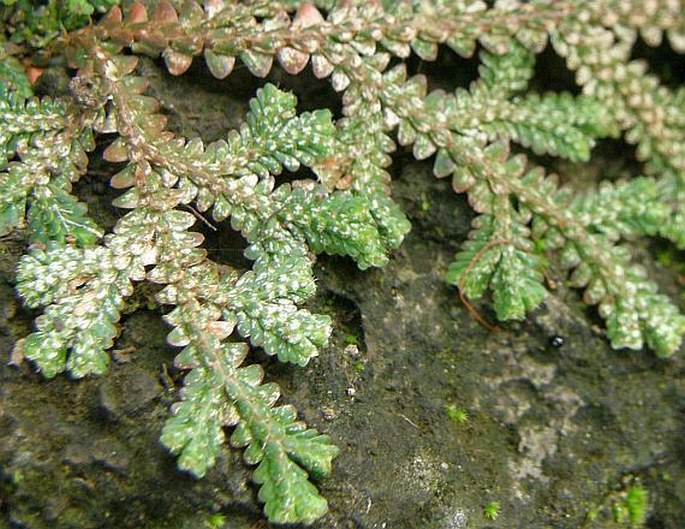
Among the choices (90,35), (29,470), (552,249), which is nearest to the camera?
(29,470)

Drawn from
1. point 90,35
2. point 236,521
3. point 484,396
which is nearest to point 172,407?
point 236,521

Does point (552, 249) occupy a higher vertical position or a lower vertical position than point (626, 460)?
higher

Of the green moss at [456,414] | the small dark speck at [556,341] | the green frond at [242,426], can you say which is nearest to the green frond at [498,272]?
the small dark speck at [556,341]

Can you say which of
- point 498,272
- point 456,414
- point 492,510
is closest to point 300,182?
point 498,272

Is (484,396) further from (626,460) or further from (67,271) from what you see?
(67,271)

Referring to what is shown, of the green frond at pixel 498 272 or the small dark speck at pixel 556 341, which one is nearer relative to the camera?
the green frond at pixel 498 272

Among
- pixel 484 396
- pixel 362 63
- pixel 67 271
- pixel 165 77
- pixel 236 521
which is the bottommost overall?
pixel 236 521

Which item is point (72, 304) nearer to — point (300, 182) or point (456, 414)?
point (300, 182)

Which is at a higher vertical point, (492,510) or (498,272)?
(498,272)

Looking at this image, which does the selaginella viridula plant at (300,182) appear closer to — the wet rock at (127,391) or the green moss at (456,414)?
the wet rock at (127,391)
